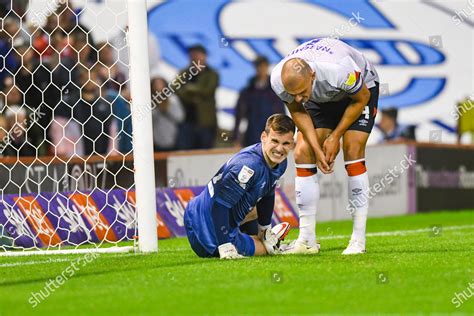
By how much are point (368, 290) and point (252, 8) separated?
1466 centimetres

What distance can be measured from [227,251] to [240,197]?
38 centimetres

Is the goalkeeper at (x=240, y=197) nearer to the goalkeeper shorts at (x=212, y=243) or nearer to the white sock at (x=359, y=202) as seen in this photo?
the goalkeeper shorts at (x=212, y=243)

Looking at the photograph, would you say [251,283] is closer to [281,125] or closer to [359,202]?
[281,125]

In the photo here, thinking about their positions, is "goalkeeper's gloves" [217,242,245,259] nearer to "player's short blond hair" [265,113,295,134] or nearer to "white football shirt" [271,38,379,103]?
"player's short blond hair" [265,113,295,134]

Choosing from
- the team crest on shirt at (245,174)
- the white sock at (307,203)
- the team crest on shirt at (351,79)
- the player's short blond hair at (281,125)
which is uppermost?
the team crest on shirt at (351,79)

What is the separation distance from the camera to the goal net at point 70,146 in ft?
27.1

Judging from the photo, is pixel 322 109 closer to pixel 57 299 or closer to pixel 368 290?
pixel 368 290

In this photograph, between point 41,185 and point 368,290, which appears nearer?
point 368,290

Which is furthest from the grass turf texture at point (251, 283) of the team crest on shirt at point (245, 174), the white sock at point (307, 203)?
the team crest on shirt at point (245, 174)

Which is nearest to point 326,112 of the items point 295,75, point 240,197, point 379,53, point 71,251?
point 295,75

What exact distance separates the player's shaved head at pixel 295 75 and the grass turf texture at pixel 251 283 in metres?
1.13

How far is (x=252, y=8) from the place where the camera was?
19.8 metres

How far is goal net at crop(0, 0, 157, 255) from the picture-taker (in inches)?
326

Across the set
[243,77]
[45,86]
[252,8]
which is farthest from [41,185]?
[252,8]
